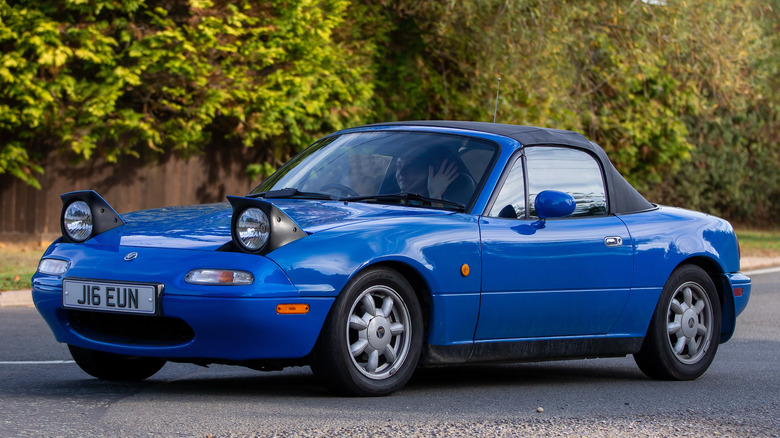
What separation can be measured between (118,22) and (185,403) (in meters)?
11.3

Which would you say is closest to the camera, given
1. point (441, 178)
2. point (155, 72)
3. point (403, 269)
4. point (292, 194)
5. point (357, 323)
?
point (357, 323)

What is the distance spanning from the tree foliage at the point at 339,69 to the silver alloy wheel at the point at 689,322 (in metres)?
10.1

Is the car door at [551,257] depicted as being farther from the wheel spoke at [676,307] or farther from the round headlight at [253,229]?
the round headlight at [253,229]

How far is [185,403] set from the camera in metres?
5.52

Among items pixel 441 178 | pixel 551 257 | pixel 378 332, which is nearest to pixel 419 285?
pixel 378 332

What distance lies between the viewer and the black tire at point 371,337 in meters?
5.50

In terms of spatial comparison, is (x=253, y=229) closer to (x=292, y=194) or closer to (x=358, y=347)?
(x=358, y=347)

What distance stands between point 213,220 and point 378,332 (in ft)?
3.28

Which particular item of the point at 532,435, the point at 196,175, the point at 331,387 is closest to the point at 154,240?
the point at 331,387

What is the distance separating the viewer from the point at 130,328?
5.61m

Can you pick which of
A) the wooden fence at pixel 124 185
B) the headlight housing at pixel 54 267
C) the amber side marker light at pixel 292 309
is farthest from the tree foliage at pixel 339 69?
the amber side marker light at pixel 292 309

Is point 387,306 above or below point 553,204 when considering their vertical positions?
below

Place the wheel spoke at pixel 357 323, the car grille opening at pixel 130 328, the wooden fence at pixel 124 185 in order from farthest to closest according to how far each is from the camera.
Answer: the wooden fence at pixel 124 185, the wheel spoke at pixel 357 323, the car grille opening at pixel 130 328

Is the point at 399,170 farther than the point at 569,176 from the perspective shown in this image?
No
